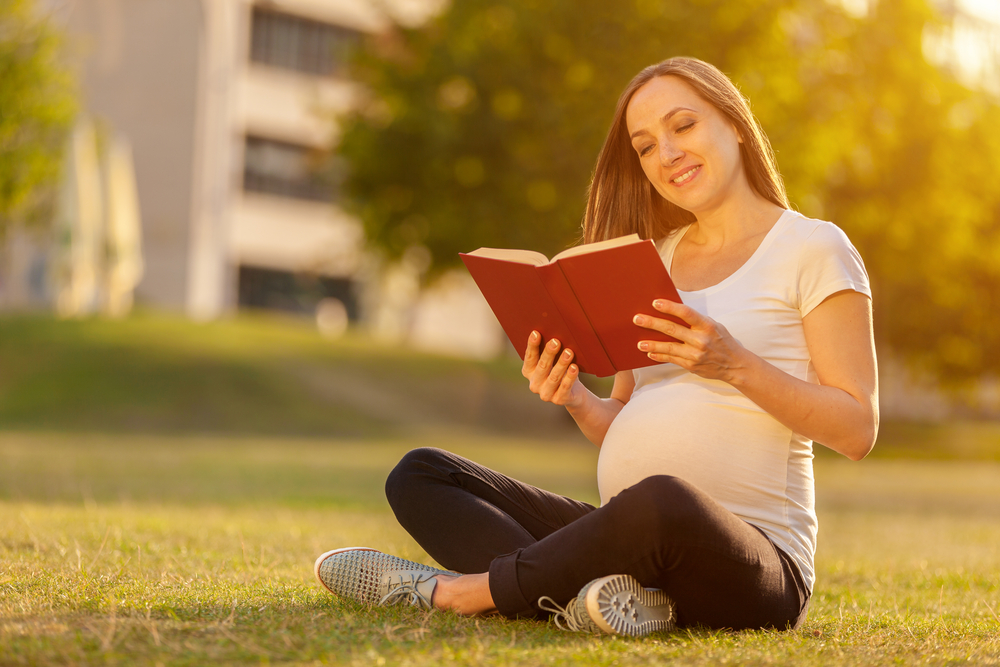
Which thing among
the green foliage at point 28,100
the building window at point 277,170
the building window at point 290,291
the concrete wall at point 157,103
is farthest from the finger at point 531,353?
the building window at point 290,291

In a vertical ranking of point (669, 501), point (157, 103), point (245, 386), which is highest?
point (157, 103)

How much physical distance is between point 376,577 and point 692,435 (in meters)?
0.98

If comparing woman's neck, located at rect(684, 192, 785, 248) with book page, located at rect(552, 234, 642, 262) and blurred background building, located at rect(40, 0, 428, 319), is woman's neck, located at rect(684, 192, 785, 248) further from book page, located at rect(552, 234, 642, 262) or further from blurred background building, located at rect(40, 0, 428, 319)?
blurred background building, located at rect(40, 0, 428, 319)

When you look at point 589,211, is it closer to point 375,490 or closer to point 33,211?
point 375,490

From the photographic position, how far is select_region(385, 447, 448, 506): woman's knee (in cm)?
311

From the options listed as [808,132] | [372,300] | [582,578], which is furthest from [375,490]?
[372,300]

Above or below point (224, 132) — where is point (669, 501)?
below

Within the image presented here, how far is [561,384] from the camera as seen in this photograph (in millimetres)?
2941

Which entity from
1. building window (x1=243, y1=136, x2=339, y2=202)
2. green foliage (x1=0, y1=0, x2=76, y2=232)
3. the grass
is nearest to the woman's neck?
the grass

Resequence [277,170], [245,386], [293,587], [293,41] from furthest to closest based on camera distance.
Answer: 1. [293,41]
2. [277,170]
3. [245,386]
4. [293,587]

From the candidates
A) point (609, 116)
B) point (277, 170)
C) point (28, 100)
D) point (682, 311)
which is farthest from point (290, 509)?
point (277, 170)

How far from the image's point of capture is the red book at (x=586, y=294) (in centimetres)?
256

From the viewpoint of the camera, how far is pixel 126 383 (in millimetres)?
17141

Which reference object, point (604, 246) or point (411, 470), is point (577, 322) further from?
point (411, 470)
